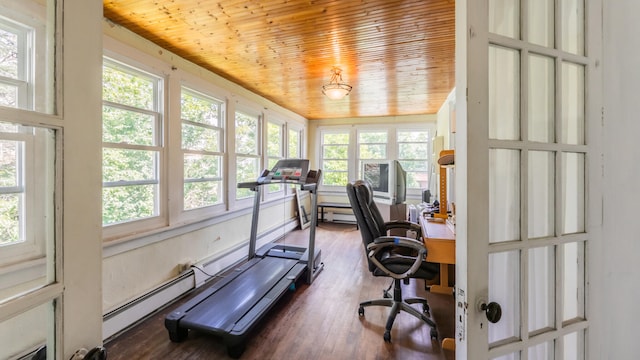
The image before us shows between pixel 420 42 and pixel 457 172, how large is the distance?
2012mm

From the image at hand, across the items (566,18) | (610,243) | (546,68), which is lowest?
(610,243)

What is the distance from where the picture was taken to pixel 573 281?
96 centimetres

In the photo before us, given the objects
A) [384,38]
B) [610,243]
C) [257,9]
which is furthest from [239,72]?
[610,243]

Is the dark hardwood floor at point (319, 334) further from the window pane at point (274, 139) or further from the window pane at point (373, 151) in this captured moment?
the window pane at point (373, 151)

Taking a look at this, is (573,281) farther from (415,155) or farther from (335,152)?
(335,152)

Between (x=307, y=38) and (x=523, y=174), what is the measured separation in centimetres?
209

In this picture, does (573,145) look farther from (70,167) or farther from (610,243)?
(70,167)

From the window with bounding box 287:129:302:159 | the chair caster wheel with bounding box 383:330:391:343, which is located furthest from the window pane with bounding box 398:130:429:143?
the chair caster wheel with bounding box 383:330:391:343

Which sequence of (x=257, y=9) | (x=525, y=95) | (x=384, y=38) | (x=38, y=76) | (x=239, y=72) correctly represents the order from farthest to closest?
(x=239, y=72) < (x=384, y=38) < (x=257, y=9) < (x=525, y=95) < (x=38, y=76)

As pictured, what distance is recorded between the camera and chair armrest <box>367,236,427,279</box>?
6.61ft

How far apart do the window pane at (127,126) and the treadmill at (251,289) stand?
1125mm

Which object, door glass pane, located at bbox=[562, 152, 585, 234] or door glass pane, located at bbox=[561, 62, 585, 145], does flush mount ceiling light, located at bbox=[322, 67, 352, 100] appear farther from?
door glass pane, located at bbox=[562, 152, 585, 234]

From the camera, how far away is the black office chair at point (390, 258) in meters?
2.07

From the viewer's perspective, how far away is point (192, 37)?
2.37 meters
